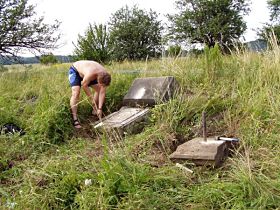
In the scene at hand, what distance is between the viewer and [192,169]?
3.09 metres

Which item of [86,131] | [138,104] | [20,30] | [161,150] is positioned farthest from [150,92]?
[20,30]

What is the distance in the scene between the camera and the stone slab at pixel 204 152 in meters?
3.07

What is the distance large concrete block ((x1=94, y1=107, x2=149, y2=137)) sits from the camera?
4.27 m

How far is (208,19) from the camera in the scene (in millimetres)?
26156

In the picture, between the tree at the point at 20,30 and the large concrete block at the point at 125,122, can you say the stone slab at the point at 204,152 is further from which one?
the tree at the point at 20,30

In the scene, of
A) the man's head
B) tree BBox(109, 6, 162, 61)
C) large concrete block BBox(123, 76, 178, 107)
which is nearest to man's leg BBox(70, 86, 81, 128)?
the man's head

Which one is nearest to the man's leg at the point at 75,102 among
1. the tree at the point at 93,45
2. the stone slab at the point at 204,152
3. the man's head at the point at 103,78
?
the man's head at the point at 103,78

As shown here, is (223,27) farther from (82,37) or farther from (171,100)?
(171,100)

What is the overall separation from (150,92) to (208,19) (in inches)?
901

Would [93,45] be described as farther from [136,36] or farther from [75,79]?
[75,79]

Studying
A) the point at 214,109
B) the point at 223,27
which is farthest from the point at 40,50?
the point at 223,27

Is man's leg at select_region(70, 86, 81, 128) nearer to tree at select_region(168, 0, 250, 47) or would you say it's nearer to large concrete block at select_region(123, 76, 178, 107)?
large concrete block at select_region(123, 76, 178, 107)

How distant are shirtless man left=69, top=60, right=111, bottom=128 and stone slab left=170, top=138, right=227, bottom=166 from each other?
A: 6.24ft

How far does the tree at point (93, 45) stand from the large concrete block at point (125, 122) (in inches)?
483
